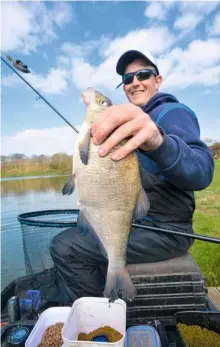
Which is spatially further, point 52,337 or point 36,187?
point 36,187

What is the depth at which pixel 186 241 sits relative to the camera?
2.87 m

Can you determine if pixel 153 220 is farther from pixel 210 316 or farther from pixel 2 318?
pixel 2 318

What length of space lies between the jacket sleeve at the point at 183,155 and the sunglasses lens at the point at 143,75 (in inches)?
48.0

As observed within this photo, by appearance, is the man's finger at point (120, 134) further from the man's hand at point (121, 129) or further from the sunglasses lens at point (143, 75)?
the sunglasses lens at point (143, 75)

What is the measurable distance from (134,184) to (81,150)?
368 millimetres

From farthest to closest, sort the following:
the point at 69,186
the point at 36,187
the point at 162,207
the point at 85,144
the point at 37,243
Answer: the point at 36,187 < the point at 37,243 < the point at 162,207 < the point at 69,186 < the point at 85,144

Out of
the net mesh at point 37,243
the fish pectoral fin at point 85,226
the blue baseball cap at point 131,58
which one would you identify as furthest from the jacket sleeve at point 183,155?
the net mesh at point 37,243

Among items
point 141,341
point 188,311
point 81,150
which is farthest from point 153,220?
point 81,150

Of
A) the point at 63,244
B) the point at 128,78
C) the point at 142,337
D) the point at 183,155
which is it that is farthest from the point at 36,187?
the point at 183,155

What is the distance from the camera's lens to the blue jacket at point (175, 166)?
192 cm

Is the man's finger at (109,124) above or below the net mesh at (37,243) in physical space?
above

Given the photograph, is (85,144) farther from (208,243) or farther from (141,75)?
(208,243)

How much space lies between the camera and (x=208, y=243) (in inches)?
241

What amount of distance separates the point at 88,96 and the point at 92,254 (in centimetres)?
164
